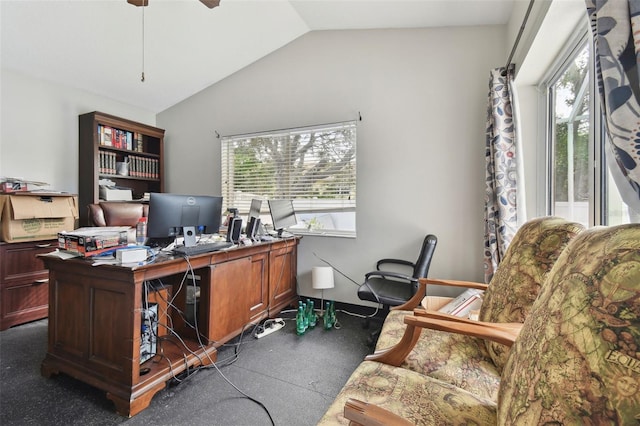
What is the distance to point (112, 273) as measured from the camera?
4.87ft

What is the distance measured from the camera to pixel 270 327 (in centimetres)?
249

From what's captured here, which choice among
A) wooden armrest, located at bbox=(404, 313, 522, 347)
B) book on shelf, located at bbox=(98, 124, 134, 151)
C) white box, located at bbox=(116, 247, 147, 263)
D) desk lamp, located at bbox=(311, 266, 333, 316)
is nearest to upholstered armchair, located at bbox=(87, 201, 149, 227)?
book on shelf, located at bbox=(98, 124, 134, 151)

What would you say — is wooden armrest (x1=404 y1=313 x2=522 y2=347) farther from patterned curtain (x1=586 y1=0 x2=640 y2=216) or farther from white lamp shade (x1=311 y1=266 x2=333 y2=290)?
white lamp shade (x1=311 y1=266 x2=333 y2=290)

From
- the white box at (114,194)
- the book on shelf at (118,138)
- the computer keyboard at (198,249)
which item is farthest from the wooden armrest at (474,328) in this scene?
the book on shelf at (118,138)

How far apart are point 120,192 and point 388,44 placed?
3584 millimetres

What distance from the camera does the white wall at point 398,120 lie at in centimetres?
248

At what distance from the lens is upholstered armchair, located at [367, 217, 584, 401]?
Result: 1.11m

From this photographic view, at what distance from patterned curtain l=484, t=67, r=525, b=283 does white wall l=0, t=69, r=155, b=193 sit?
4.38 m

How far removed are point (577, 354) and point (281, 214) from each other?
2.53 m

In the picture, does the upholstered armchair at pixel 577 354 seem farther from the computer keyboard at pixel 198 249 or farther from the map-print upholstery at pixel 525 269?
the computer keyboard at pixel 198 249

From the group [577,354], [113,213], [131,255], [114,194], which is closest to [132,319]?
[131,255]

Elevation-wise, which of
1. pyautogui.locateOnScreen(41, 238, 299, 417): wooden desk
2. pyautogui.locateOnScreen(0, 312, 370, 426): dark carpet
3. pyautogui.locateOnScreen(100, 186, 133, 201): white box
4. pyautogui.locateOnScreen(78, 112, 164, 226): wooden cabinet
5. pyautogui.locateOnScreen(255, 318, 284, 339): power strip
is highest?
pyautogui.locateOnScreen(78, 112, 164, 226): wooden cabinet

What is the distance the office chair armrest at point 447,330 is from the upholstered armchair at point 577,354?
0.20 meters

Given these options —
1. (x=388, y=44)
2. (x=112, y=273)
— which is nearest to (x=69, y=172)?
(x=112, y=273)
